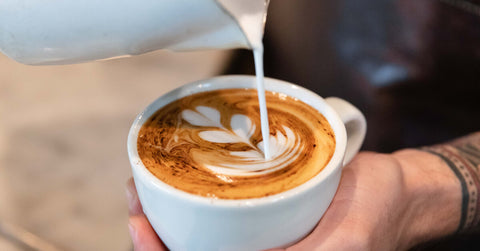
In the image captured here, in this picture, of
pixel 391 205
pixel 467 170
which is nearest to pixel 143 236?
pixel 391 205

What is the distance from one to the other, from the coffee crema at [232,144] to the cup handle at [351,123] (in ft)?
0.14

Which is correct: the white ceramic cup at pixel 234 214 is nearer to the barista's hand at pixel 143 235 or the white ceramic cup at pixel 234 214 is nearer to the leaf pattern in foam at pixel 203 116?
the barista's hand at pixel 143 235

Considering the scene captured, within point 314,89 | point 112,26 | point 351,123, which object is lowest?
point 314,89

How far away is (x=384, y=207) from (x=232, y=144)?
281mm

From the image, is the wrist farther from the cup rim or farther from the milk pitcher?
the milk pitcher

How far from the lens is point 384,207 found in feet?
2.47

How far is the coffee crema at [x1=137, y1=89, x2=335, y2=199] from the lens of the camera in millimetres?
623

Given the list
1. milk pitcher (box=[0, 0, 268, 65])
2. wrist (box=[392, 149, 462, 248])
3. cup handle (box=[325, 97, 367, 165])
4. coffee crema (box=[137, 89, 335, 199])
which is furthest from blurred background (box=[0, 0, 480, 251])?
milk pitcher (box=[0, 0, 268, 65])

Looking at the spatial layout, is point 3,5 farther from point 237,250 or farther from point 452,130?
point 452,130

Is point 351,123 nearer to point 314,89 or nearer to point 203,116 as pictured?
point 203,116

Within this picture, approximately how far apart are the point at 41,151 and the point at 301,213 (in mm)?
936

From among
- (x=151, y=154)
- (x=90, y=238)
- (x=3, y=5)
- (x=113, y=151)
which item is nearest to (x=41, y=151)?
(x=113, y=151)

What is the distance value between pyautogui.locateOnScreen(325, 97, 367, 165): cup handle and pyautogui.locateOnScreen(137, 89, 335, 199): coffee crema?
4 centimetres

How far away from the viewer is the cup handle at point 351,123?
79 cm
